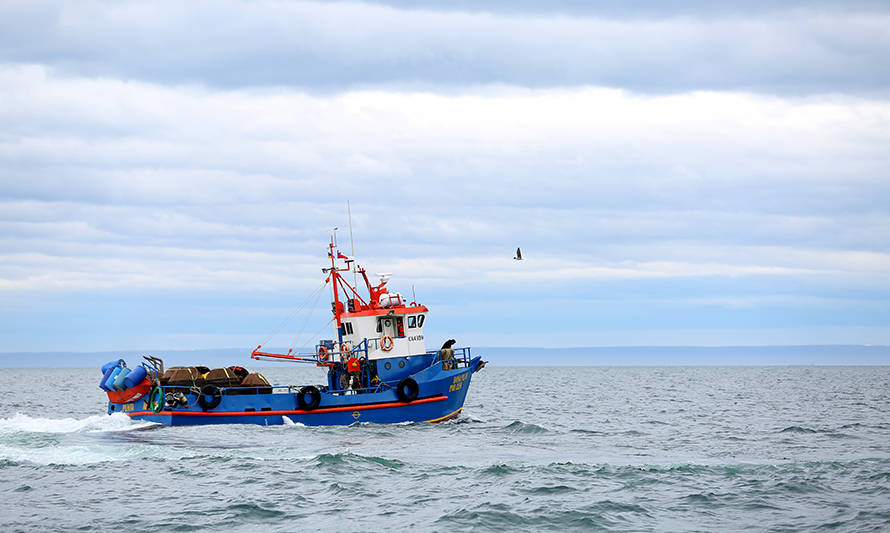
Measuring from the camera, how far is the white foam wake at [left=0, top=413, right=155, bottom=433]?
3500 cm

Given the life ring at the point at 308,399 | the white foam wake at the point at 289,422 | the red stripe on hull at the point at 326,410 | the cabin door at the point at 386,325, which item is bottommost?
the white foam wake at the point at 289,422

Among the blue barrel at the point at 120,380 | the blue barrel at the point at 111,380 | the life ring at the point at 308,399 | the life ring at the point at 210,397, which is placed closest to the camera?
the life ring at the point at 308,399

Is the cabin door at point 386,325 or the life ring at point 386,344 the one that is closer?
the life ring at point 386,344

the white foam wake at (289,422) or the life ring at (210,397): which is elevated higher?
the life ring at (210,397)

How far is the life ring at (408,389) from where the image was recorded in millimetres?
36250

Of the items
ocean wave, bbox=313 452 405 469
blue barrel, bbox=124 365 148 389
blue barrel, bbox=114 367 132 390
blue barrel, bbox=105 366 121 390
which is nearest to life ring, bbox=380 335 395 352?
blue barrel, bbox=124 365 148 389

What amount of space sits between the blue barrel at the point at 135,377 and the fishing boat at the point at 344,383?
42 millimetres

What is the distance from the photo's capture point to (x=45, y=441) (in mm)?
31391

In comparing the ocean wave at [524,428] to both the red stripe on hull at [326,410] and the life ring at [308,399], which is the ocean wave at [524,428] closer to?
the red stripe on hull at [326,410]

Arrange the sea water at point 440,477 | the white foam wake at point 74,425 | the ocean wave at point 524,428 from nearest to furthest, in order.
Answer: the sea water at point 440,477
the white foam wake at point 74,425
the ocean wave at point 524,428

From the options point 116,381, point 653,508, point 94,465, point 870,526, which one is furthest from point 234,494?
point 116,381

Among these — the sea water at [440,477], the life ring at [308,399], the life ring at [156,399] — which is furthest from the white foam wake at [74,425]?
the life ring at [308,399]

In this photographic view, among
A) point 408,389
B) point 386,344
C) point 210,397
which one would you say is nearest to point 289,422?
point 210,397

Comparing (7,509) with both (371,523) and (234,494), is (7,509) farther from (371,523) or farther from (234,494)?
(371,523)
